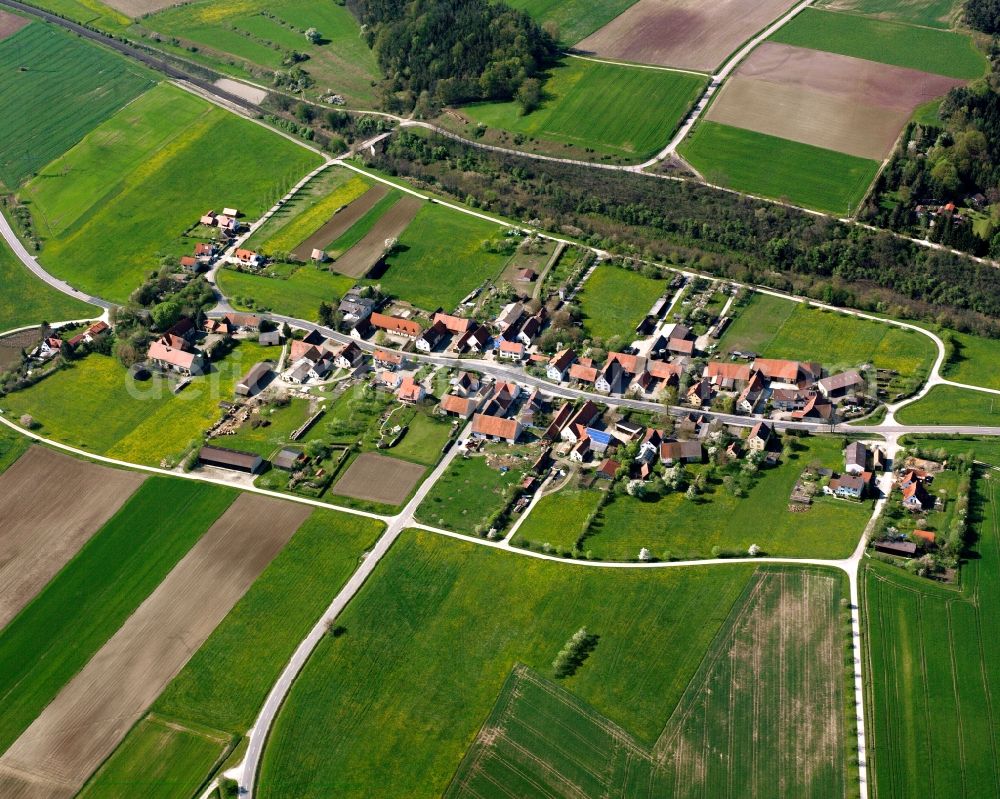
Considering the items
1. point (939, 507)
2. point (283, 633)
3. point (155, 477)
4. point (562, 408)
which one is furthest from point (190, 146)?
point (939, 507)

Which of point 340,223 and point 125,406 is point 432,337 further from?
point 125,406

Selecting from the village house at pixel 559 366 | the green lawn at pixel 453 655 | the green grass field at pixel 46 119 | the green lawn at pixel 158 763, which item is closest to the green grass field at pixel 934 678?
the green lawn at pixel 453 655

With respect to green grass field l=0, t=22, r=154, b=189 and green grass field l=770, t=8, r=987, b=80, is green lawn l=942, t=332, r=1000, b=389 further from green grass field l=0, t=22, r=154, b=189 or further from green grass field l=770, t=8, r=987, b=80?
green grass field l=0, t=22, r=154, b=189

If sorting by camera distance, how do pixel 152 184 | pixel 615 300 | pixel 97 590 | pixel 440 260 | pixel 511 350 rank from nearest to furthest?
1. pixel 97 590
2. pixel 511 350
3. pixel 615 300
4. pixel 440 260
5. pixel 152 184

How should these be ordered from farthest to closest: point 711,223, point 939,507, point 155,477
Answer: point 711,223 → point 155,477 → point 939,507

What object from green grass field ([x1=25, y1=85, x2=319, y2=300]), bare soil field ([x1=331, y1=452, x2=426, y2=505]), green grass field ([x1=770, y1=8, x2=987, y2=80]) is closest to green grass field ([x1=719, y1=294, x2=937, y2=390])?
bare soil field ([x1=331, y1=452, x2=426, y2=505])

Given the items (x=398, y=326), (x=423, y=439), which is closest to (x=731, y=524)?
(x=423, y=439)

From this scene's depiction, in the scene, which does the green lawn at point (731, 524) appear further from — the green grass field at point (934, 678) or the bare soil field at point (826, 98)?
the bare soil field at point (826, 98)

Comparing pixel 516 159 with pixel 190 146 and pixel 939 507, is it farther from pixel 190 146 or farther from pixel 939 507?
pixel 939 507
